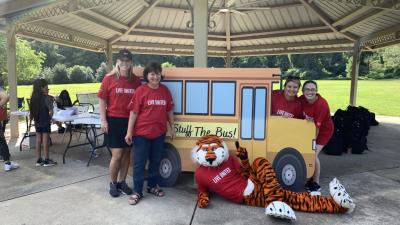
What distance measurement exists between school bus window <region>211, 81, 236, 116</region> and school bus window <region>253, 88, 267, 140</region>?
0.34 m

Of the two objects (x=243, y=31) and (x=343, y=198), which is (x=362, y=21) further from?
(x=343, y=198)

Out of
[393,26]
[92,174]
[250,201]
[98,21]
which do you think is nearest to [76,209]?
[92,174]

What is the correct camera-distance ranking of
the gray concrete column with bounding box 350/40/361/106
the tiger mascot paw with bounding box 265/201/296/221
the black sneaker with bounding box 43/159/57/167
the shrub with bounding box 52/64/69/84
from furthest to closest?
1. the shrub with bounding box 52/64/69/84
2. the gray concrete column with bounding box 350/40/361/106
3. the black sneaker with bounding box 43/159/57/167
4. the tiger mascot paw with bounding box 265/201/296/221

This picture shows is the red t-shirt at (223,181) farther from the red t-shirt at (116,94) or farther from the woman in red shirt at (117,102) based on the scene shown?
the red t-shirt at (116,94)

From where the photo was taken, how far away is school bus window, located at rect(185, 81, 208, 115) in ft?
17.4

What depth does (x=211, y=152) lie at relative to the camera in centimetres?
470

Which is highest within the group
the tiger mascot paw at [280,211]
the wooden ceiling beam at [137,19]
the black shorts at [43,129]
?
the wooden ceiling beam at [137,19]

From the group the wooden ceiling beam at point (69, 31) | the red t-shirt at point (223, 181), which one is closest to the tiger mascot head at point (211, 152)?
the red t-shirt at point (223, 181)

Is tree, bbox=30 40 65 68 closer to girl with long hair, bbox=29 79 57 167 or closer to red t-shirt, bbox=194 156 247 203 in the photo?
girl with long hair, bbox=29 79 57 167

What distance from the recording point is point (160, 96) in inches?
191

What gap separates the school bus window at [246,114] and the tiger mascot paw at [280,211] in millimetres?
1281

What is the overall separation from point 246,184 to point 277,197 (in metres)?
0.46

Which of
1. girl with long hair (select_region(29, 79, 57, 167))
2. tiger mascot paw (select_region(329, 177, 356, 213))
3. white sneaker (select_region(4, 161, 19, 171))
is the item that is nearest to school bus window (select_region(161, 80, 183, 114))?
tiger mascot paw (select_region(329, 177, 356, 213))

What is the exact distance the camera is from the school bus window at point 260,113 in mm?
5164
